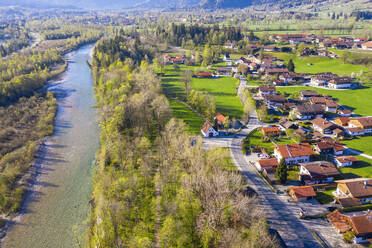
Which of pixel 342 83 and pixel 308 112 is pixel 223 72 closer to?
pixel 342 83

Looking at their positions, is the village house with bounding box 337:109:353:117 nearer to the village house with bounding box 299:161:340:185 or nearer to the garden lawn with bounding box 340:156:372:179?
the garden lawn with bounding box 340:156:372:179

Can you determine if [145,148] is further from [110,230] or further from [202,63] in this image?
[202,63]

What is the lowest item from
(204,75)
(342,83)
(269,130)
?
(269,130)

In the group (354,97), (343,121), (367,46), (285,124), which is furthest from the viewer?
(367,46)

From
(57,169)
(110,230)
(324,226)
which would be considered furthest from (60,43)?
(324,226)

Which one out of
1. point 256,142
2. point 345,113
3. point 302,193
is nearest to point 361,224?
point 302,193

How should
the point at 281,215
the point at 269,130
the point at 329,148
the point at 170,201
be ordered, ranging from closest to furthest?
the point at 170,201 < the point at 281,215 < the point at 329,148 < the point at 269,130
